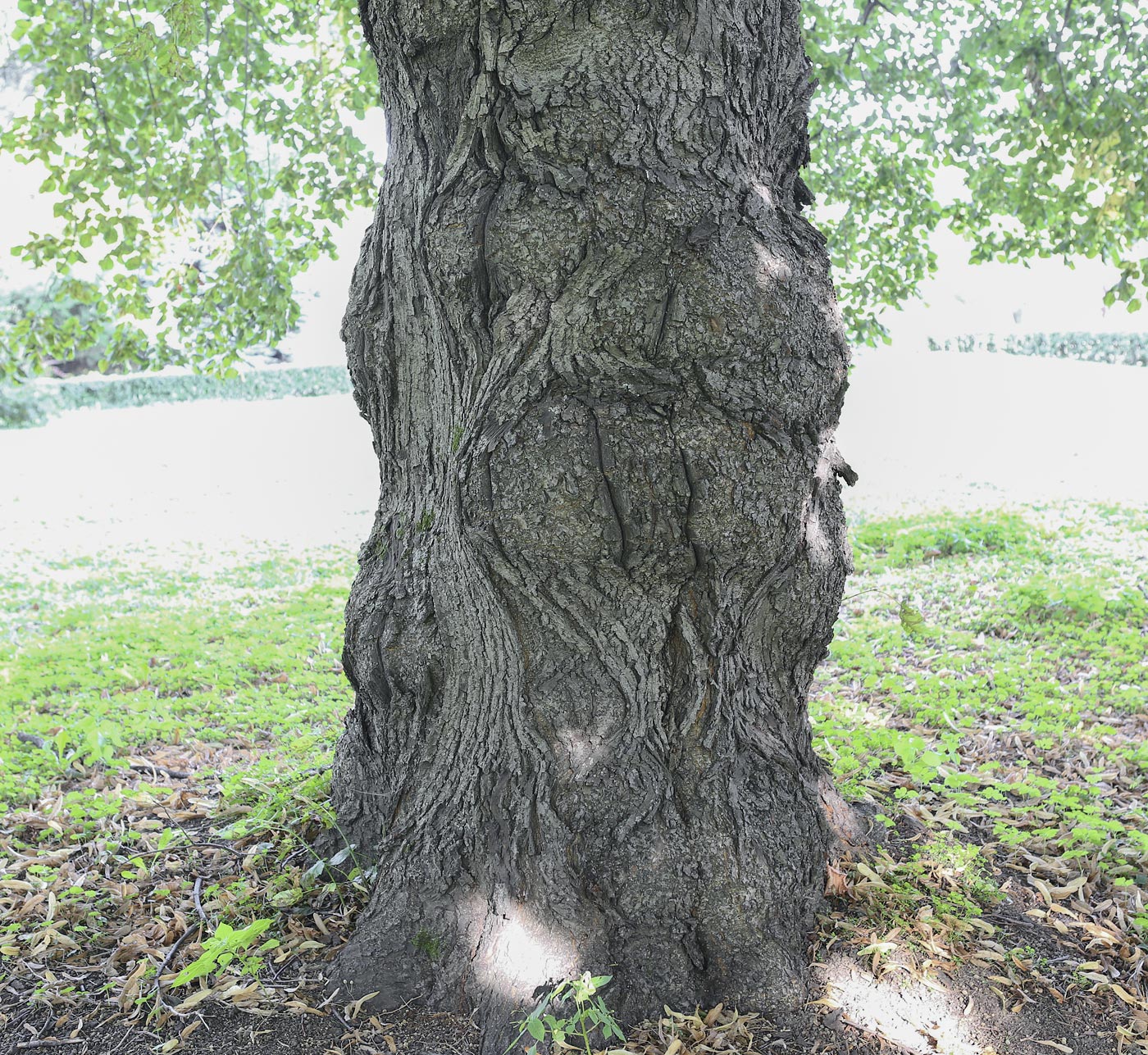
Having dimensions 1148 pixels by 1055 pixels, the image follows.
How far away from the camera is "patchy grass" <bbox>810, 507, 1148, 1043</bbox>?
244 centimetres

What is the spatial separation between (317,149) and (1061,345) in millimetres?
21925

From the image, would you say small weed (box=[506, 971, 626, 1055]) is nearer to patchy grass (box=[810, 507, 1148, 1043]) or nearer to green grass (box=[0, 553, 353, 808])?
patchy grass (box=[810, 507, 1148, 1043])

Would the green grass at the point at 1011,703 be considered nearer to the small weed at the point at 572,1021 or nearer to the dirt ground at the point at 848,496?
the dirt ground at the point at 848,496

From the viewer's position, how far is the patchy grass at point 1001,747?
2436 millimetres

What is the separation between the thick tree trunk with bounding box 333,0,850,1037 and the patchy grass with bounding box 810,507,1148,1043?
45 cm

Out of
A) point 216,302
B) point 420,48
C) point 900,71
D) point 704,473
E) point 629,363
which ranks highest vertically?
point 900,71

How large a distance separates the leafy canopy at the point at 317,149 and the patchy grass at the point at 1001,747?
73.2 inches

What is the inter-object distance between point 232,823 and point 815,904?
1.91 m

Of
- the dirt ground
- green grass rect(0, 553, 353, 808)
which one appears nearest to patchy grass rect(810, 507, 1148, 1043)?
the dirt ground

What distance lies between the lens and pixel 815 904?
236cm

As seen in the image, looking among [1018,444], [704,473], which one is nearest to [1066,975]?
[704,473]

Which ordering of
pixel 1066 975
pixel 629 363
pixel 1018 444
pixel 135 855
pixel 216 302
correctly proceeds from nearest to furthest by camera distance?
pixel 629 363
pixel 1066 975
pixel 135 855
pixel 216 302
pixel 1018 444

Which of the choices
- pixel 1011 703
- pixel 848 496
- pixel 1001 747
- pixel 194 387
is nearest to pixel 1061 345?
pixel 848 496

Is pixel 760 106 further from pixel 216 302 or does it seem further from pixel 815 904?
pixel 216 302
